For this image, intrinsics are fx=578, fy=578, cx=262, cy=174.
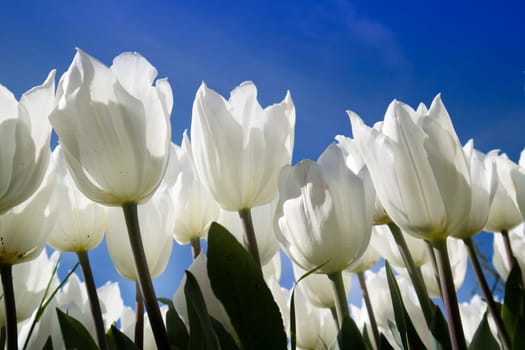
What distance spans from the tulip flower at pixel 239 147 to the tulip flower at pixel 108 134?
0.12 m

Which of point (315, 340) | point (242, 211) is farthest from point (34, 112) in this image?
point (315, 340)

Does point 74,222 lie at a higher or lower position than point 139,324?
higher

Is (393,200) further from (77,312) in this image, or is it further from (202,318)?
(77,312)

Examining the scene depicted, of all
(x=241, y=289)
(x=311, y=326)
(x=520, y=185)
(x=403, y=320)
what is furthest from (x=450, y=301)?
(x=311, y=326)

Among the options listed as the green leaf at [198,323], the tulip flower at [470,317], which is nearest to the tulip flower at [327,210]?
the green leaf at [198,323]

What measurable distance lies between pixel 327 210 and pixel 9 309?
484 millimetres

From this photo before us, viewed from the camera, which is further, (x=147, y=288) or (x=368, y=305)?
(x=368, y=305)

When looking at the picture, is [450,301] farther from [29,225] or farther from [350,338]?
[29,225]

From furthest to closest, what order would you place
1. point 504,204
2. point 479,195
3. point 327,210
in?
point 504,204 < point 479,195 < point 327,210

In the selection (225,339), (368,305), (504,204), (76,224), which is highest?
(504,204)

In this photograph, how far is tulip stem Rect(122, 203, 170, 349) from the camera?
752 millimetres

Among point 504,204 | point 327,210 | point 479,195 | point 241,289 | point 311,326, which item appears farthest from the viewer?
point 311,326

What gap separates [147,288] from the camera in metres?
0.78

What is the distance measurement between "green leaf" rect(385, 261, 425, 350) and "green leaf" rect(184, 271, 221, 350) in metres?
0.36
